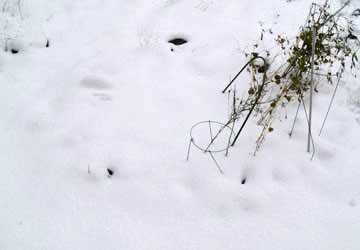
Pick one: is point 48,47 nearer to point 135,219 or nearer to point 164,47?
point 164,47

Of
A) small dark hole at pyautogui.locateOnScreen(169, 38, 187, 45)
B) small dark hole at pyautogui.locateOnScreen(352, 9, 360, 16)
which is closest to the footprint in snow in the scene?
small dark hole at pyautogui.locateOnScreen(169, 38, 187, 45)

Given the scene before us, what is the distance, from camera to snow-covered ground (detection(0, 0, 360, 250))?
141 cm

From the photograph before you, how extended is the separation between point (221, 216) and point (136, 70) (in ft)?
4.40

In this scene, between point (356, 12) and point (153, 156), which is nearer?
point (153, 156)

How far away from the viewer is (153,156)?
1.70 meters

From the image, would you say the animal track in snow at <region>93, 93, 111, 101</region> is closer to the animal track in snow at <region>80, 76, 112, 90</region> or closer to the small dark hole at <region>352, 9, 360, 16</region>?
the animal track in snow at <region>80, 76, 112, 90</region>

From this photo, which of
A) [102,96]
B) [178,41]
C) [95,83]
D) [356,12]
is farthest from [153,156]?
[356,12]

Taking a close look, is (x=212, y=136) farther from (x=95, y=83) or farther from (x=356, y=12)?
(x=356, y=12)

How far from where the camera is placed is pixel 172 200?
1.52m

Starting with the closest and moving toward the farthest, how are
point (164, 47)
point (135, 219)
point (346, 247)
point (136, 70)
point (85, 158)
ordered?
point (346, 247) → point (135, 219) → point (85, 158) → point (136, 70) → point (164, 47)

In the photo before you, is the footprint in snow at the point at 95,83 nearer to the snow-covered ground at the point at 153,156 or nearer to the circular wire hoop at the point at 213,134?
the snow-covered ground at the point at 153,156

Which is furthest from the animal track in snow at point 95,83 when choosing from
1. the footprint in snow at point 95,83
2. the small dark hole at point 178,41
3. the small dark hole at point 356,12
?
the small dark hole at point 356,12

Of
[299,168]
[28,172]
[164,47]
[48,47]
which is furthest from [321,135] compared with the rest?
[48,47]

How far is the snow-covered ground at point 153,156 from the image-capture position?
141cm
